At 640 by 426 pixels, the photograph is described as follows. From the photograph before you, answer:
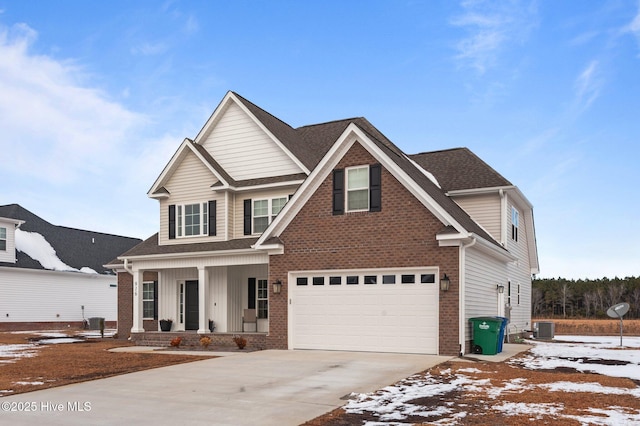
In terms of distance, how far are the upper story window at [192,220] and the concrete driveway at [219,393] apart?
8.56 metres

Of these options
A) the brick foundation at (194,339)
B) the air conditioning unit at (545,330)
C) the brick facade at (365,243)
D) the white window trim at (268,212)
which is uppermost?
the white window trim at (268,212)

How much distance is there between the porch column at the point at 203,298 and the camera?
2219 centimetres

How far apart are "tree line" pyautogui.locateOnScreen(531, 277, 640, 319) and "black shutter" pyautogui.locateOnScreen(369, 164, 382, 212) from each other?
214ft

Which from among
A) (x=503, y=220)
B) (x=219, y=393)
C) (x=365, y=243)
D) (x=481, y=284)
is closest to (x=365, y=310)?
(x=365, y=243)

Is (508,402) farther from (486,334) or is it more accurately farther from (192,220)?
(192,220)

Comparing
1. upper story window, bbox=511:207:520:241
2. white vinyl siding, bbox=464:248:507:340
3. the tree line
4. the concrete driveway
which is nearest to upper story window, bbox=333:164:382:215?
white vinyl siding, bbox=464:248:507:340

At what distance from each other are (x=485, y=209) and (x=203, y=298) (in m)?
10.9

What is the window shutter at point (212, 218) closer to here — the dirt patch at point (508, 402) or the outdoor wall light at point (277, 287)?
the outdoor wall light at point (277, 287)

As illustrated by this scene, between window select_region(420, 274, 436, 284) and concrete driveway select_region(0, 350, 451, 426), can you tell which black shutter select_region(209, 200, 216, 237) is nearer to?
concrete driveway select_region(0, 350, 451, 426)

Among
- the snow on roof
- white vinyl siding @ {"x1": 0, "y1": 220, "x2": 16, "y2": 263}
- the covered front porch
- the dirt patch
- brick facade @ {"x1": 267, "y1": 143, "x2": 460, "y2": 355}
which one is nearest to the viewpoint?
the dirt patch

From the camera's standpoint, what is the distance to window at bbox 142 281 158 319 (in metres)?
26.9

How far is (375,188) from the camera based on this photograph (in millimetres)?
18516

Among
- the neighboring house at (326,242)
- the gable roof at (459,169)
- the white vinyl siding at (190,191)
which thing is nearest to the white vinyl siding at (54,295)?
the neighboring house at (326,242)

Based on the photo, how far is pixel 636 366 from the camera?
15578mm
